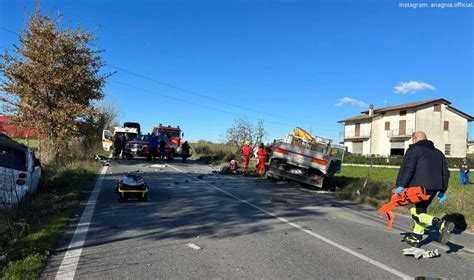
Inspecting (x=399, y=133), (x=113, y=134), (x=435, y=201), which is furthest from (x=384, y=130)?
(x=435, y=201)

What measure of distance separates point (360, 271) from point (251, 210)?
4462mm

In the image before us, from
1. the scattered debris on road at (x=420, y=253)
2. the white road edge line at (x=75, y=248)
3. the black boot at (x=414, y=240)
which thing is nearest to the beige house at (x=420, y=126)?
the black boot at (x=414, y=240)

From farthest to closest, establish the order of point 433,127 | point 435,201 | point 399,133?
point 399,133, point 433,127, point 435,201

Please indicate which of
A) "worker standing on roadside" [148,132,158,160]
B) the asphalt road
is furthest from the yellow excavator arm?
"worker standing on roadside" [148,132,158,160]

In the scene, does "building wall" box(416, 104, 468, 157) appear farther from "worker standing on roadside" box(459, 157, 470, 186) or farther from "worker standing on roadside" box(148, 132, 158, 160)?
"worker standing on roadside" box(148, 132, 158, 160)

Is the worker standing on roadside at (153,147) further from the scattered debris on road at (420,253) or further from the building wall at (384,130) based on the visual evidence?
the building wall at (384,130)

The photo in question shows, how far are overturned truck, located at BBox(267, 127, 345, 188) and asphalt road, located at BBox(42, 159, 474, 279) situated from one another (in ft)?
15.5

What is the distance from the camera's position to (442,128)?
6675cm

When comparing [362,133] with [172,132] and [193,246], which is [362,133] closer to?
[172,132]

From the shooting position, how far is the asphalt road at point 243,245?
5051 mm

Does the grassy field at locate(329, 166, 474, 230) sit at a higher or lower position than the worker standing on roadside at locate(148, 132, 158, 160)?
lower

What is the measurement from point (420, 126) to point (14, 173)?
66.0 meters

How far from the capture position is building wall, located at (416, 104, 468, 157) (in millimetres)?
66062

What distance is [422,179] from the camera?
6309 mm
